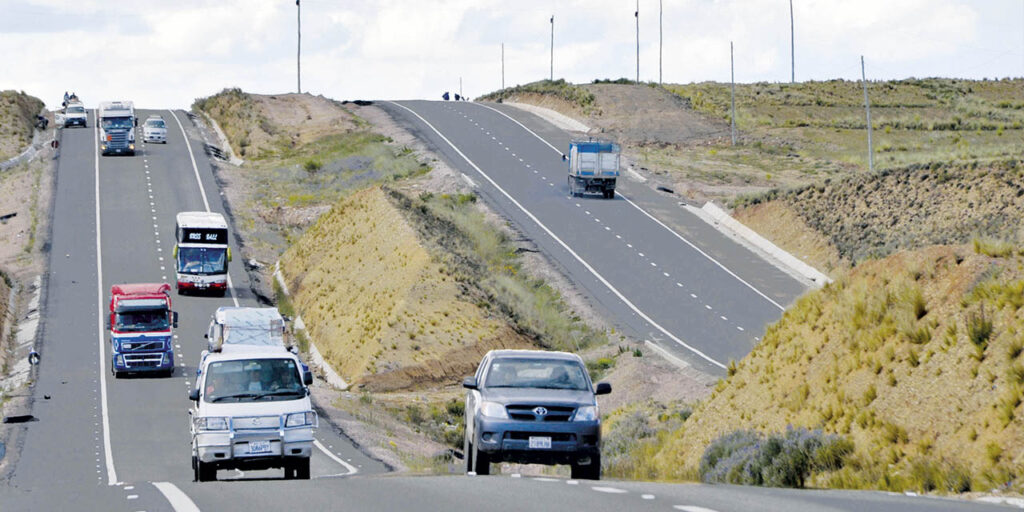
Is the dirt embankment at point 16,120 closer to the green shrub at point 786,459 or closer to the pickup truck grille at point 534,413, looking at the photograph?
the pickup truck grille at point 534,413

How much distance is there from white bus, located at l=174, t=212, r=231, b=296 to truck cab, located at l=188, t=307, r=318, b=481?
3687 cm

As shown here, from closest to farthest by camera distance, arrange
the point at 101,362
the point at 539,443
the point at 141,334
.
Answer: the point at 539,443
the point at 141,334
the point at 101,362

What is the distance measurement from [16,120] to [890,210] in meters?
73.9

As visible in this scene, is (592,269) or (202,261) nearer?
(202,261)

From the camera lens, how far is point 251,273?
64.2m

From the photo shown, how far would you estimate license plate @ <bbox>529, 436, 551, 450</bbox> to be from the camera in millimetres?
17984

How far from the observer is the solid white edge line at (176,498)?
12558 millimetres

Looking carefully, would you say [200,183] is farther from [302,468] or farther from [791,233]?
[302,468]

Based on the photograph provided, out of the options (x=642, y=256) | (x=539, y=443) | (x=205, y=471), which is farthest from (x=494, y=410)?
(x=642, y=256)

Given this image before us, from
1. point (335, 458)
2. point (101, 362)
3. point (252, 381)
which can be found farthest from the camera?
point (101, 362)

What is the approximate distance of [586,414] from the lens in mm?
18266

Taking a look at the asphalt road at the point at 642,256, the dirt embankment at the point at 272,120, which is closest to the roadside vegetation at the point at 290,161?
the dirt embankment at the point at 272,120

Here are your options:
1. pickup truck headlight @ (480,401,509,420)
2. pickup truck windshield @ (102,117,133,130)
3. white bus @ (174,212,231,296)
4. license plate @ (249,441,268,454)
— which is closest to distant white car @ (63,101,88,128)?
pickup truck windshield @ (102,117,133,130)

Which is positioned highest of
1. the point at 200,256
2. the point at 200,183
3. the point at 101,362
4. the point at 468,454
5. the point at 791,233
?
the point at 200,183
